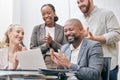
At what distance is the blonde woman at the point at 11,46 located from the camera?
7.34 ft

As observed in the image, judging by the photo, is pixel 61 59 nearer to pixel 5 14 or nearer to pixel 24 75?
pixel 24 75

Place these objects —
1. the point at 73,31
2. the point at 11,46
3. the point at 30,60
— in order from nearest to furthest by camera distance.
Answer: the point at 30,60, the point at 73,31, the point at 11,46

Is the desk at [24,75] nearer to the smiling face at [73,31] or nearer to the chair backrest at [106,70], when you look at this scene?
the chair backrest at [106,70]

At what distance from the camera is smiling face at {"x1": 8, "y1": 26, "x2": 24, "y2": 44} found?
2.62 metres

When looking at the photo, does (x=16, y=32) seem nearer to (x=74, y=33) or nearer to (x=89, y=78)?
(x=74, y=33)

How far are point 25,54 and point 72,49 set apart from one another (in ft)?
1.76

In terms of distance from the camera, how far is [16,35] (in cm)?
264

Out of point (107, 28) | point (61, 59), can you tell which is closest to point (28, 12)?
point (107, 28)

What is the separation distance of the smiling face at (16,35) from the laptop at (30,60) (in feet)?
2.88

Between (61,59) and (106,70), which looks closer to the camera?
(61,59)

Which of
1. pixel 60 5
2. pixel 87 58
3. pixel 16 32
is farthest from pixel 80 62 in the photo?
pixel 60 5

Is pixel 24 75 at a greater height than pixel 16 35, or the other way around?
pixel 16 35

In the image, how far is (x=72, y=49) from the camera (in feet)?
7.00

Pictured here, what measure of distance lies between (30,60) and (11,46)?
2.96 ft
